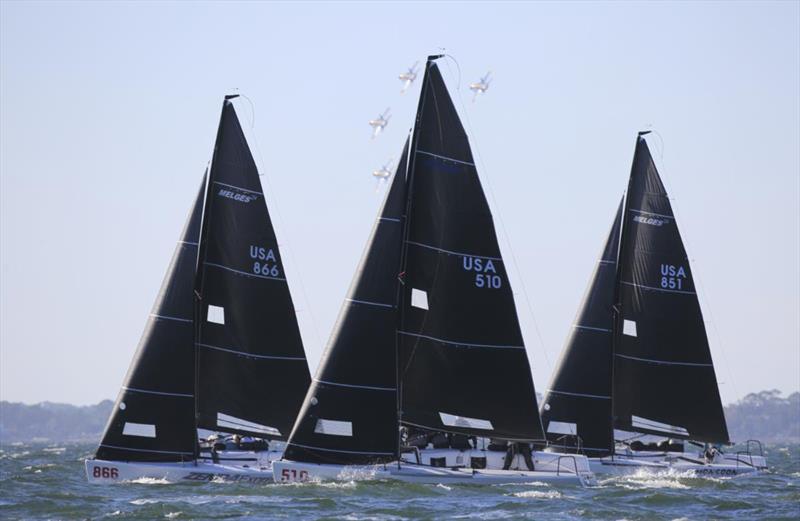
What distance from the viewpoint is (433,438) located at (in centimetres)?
4281

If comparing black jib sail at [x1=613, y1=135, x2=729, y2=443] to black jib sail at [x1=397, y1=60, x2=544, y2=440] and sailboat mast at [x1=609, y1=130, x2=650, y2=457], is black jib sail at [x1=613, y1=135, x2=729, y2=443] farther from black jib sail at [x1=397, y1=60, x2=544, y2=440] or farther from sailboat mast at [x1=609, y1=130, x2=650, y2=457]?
black jib sail at [x1=397, y1=60, x2=544, y2=440]

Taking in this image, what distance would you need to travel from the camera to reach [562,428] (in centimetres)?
5184

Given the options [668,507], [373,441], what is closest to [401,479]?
[373,441]

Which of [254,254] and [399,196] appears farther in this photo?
[254,254]

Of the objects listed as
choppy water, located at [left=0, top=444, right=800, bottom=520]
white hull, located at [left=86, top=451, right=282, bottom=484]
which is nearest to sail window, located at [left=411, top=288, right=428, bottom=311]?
choppy water, located at [left=0, top=444, right=800, bottom=520]

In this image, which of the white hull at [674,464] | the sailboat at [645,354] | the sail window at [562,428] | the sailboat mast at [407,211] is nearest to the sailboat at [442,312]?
the sailboat mast at [407,211]

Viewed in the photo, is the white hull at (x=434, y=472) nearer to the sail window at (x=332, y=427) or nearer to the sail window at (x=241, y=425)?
the sail window at (x=332, y=427)

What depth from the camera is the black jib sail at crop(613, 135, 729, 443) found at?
5225cm

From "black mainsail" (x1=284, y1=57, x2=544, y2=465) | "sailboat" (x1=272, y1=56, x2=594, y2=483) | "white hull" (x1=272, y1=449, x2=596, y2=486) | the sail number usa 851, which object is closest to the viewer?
"white hull" (x1=272, y1=449, x2=596, y2=486)

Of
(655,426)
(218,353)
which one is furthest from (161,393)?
(655,426)

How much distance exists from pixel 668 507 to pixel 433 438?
24.6ft

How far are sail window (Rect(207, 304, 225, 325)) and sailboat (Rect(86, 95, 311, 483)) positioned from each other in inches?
1.1

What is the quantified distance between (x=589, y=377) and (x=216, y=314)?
46.9ft

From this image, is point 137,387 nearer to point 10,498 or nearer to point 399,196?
point 10,498
